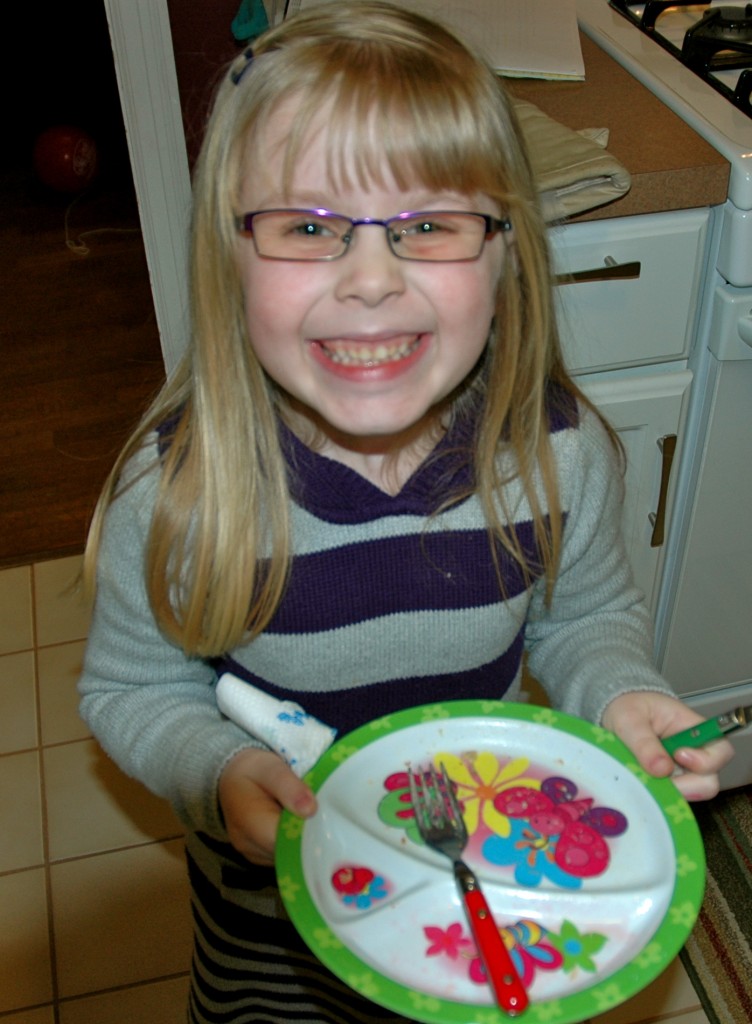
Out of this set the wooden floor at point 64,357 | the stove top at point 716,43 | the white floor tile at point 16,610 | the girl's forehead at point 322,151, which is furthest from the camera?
the wooden floor at point 64,357

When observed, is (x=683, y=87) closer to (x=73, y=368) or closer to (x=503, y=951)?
(x=503, y=951)

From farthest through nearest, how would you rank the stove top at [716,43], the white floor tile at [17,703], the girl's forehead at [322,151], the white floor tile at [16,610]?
the white floor tile at [16,610] → the white floor tile at [17,703] → the stove top at [716,43] → the girl's forehead at [322,151]

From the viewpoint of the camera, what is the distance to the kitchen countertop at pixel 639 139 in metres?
1.25

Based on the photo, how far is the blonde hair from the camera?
32.4 inches

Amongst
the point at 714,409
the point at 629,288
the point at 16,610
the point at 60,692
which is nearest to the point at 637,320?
the point at 629,288

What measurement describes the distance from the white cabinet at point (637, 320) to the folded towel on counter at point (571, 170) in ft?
0.15

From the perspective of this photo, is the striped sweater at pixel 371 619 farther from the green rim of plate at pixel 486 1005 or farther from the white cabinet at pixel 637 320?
the white cabinet at pixel 637 320

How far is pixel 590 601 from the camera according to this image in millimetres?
1060

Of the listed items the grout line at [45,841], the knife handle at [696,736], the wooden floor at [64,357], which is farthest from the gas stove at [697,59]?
the wooden floor at [64,357]

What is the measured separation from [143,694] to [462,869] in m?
0.34

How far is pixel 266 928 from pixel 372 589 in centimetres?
38

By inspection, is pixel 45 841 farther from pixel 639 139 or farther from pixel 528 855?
pixel 639 139

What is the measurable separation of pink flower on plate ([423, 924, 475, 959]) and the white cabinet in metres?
0.73

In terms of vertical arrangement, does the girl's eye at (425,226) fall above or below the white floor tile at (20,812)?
above
